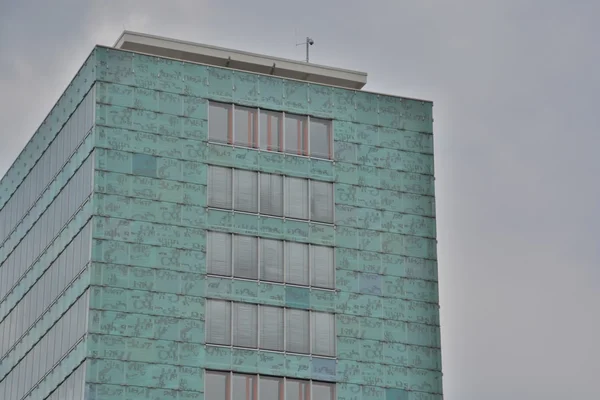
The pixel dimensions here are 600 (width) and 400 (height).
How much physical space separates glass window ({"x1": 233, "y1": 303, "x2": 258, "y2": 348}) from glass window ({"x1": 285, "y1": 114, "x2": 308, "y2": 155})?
32.9 feet

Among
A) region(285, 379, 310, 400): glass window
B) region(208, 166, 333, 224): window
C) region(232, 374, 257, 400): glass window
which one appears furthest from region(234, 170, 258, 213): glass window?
region(285, 379, 310, 400): glass window

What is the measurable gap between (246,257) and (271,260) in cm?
150

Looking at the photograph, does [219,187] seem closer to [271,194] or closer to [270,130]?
[271,194]

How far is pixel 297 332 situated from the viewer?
96.1 m

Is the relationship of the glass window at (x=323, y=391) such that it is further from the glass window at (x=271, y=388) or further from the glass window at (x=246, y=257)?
the glass window at (x=246, y=257)

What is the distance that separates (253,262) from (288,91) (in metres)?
10.9

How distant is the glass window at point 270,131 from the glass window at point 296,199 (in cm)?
221

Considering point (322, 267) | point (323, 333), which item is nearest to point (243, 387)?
point (323, 333)

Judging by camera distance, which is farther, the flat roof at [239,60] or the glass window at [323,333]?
the flat roof at [239,60]

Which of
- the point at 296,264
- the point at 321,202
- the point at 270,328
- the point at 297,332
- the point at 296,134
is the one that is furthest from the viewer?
the point at 296,134

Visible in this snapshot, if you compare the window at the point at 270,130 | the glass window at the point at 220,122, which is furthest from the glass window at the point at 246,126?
the glass window at the point at 220,122

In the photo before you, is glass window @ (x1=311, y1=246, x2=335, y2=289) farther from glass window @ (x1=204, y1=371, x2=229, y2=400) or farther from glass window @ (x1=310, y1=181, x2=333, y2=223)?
glass window @ (x1=204, y1=371, x2=229, y2=400)

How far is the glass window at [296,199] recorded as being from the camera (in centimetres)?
9838

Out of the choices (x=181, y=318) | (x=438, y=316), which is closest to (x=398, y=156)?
(x=438, y=316)
